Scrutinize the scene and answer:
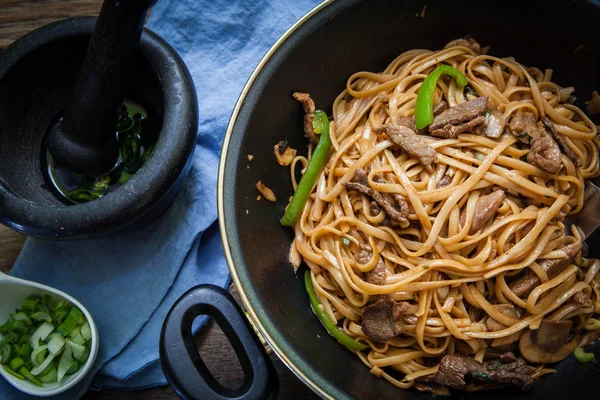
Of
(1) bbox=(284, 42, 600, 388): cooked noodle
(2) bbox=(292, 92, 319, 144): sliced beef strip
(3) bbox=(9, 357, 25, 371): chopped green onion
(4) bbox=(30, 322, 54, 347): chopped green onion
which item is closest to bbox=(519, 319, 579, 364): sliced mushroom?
(1) bbox=(284, 42, 600, 388): cooked noodle

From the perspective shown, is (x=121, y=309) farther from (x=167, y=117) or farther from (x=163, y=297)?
(x=167, y=117)

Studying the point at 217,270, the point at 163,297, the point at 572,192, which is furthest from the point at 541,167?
the point at 163,297

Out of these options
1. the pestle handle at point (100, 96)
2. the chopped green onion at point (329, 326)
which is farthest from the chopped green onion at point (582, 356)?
the pestle handle at point (100, 96)

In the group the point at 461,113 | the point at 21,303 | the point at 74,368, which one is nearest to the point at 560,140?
the point at 461,113

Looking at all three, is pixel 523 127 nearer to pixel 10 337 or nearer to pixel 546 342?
pixel 546 342

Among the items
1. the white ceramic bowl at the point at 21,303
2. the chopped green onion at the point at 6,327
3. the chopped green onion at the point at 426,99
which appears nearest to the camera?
the chopped green onion at the point at 426,99

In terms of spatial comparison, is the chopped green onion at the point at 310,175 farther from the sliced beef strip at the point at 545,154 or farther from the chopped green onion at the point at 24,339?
the chopped green onion at the point at 24,339

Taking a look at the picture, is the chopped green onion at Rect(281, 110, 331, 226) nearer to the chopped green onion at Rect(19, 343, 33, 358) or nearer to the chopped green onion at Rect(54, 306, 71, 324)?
the chopped green onion at Rect(54, 306, 71, 324)
